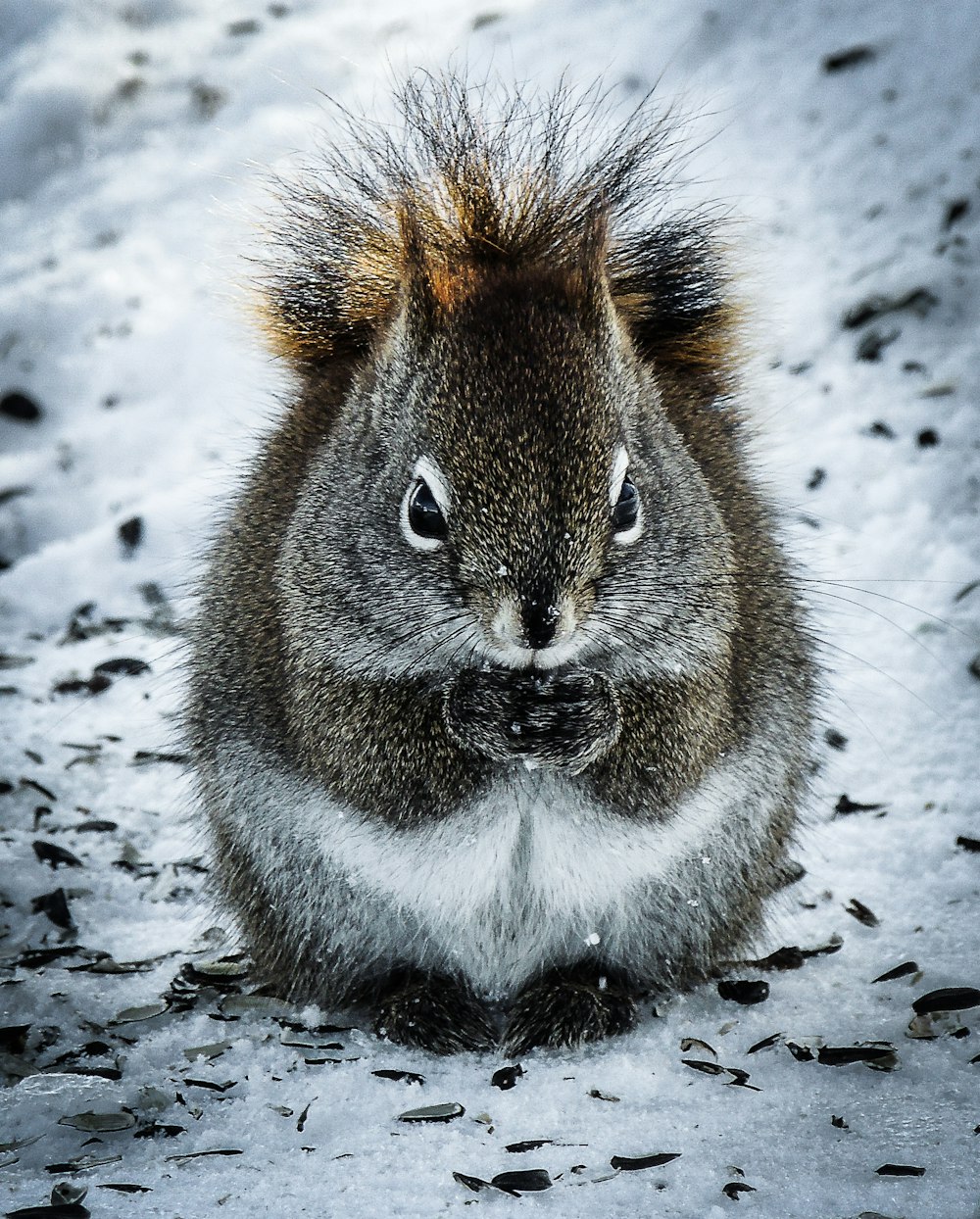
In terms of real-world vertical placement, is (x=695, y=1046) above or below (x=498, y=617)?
below

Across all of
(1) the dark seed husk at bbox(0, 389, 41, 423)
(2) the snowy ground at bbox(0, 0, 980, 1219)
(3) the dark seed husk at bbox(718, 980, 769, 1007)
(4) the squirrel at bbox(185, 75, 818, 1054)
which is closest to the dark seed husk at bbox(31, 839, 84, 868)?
(2) the snowy ground at bbox(0, 0, 980, 1219)

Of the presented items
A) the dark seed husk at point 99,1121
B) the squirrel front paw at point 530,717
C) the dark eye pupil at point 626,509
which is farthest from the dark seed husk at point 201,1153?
the dark eye pupil at point 626,509

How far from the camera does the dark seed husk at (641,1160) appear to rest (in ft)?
6.52

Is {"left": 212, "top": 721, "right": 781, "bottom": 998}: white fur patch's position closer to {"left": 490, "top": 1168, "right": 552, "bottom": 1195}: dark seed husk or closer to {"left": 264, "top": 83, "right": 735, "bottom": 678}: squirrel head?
{"left": 264, "top": 83, "right": 735, "bottom": 678}: squirrel head

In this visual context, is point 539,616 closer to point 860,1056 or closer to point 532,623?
point 532,623

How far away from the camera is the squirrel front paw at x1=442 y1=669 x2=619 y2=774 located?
213 centimetres

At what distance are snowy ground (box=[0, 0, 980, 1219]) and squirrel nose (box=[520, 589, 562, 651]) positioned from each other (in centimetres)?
84

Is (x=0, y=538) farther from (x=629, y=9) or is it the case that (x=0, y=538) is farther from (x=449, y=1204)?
(x=629, y=9)

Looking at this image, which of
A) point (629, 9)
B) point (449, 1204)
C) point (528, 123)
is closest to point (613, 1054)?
point (449, 1204)

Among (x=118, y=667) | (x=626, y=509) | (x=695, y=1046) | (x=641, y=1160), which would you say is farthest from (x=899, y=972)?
(x=118, y=667)

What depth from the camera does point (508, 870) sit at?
2.32 metres

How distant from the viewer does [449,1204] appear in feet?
6.27

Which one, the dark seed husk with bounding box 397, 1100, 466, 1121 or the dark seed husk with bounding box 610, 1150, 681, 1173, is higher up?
the dark seed husk with bounding box 397, 1100, 466, 1121

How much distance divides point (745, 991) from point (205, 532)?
7.50 feet
